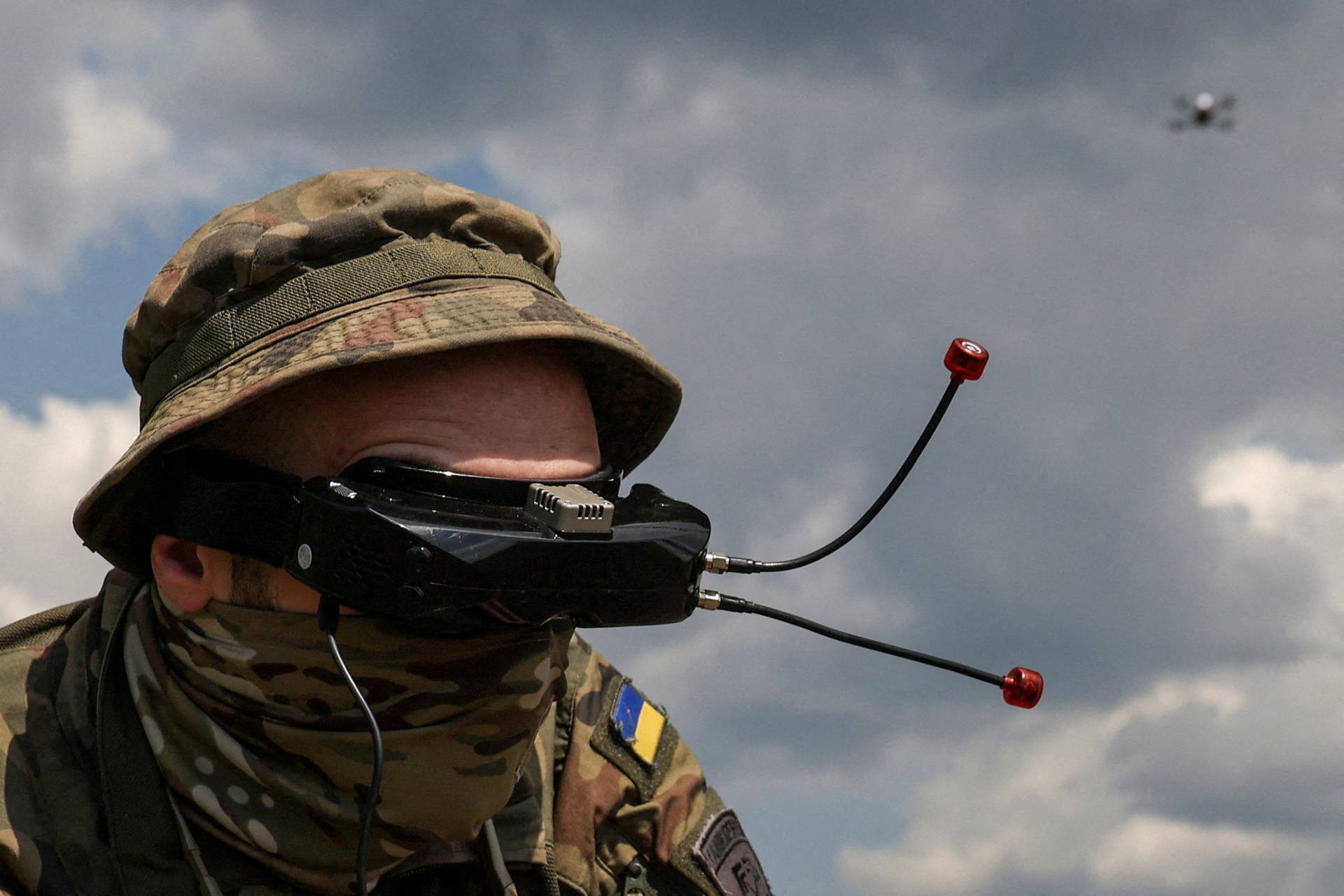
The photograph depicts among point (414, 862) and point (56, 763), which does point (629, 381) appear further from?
point (56, 763)

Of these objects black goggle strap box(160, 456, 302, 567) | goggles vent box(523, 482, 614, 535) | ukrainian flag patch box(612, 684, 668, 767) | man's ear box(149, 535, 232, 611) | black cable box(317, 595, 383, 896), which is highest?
ukrainian flag patch box(612, 684, 668, 767)

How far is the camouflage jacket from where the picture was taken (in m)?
2.97

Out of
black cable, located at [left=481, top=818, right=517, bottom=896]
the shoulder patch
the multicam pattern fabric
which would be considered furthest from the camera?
the shoulder patch

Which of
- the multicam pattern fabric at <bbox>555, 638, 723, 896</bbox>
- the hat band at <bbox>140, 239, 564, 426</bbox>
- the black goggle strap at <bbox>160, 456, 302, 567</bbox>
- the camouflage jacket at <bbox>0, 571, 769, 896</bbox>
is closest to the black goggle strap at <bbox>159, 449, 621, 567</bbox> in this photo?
the black goggle strap at <bbox>160, 456, 302, 567</bbox>

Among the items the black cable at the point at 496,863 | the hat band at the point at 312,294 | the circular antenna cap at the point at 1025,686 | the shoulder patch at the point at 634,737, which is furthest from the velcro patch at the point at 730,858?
A: the hat band at the point at 312,294

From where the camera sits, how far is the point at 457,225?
3037mm

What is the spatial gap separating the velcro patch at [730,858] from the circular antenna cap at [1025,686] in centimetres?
101

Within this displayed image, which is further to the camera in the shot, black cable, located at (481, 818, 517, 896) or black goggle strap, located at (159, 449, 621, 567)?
black cable, located at (481, 818, 517, 896)

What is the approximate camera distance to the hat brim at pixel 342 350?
8.83 feet

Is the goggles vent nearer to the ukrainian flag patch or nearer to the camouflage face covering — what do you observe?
the camouflage face covering

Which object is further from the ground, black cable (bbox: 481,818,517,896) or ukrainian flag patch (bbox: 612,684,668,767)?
ukrainian flag patch (bbox: 612,684,668,767)

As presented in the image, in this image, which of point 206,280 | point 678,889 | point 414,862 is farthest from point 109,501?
point 678,889

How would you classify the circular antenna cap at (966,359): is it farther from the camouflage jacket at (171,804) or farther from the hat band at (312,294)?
the camouflage jacket at (171,804)

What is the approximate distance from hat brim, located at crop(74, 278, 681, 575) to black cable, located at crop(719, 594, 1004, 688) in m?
0.53
